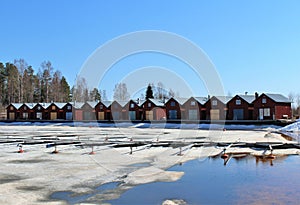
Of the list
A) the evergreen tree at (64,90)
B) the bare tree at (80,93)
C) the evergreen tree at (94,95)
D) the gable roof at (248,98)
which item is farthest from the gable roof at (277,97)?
the evergreen tree at (64,90)

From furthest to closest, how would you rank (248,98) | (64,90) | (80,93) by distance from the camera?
(64,90), (80,93), (248,98)

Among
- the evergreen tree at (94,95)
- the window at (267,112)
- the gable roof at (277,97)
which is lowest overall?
the window at (267,112)

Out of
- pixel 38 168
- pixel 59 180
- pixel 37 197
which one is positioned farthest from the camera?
pixel 38 168

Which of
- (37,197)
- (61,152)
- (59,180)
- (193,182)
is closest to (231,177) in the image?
(193,182)

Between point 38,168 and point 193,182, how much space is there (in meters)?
6.33

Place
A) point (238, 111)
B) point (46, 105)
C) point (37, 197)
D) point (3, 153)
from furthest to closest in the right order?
point (46, 105), point (238, 111), point (3, 153), point (37, 197)

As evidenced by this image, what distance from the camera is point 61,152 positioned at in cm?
1989

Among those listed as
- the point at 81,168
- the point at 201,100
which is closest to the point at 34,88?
the point at 201,100

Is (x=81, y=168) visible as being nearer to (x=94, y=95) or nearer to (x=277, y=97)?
(x=277, y=97)

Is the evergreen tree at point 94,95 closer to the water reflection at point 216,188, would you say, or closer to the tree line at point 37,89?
the tree line at point 37,89

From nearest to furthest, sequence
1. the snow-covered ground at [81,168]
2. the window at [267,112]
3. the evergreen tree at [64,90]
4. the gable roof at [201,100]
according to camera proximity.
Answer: the snow-covered ground at [81,168]
the window at [267,112]
the gable roof at [201,100]
the evergreen tree at [64,90]

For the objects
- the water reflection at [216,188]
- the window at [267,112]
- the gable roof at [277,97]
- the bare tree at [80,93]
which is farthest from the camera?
the bare tree at [80,93]

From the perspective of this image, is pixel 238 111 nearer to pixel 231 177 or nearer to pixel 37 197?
pixel 231 177

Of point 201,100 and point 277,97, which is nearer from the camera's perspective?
point 277,97
